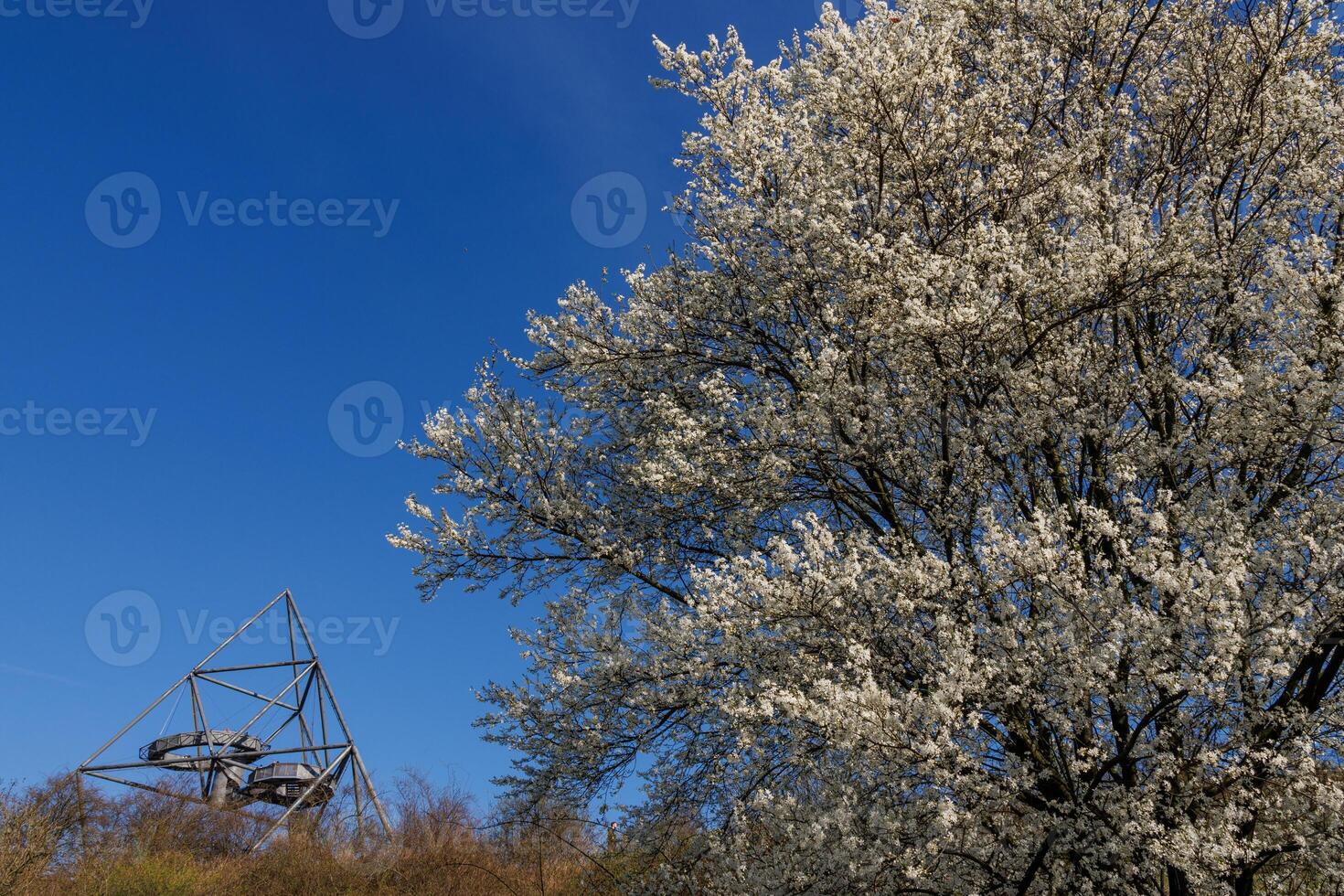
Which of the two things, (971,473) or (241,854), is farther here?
(241,854)

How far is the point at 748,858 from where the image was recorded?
10.0m

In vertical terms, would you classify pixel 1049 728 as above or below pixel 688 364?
below

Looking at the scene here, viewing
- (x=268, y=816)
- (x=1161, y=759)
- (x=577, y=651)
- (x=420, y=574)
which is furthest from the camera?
(x=268, y=816)

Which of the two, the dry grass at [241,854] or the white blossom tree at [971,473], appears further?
the dry grass at [241,854]

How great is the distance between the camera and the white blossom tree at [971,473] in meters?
7.98

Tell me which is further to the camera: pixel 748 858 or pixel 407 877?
pixel 407 877

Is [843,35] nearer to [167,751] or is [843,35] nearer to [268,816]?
[167,751]

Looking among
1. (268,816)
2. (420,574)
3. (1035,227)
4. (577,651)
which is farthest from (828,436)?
(268,816)

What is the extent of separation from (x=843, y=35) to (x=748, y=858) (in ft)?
→ 30.7

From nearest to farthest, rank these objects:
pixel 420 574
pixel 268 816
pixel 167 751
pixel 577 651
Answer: pixel 577 651 → pixel 420 574 → pixel 167 751 → pixel 268 816

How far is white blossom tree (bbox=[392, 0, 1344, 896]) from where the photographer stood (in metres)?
7.98

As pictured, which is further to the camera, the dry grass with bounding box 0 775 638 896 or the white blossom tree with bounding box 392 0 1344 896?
the dry grass with bounding box 0 775 638 896

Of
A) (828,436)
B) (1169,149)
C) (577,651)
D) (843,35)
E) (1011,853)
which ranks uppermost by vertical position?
(843,35)

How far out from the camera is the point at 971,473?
10.6 metres
